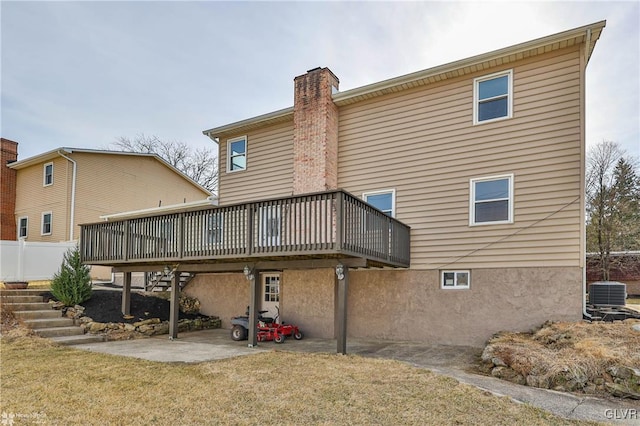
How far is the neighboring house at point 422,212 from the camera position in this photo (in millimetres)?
8539

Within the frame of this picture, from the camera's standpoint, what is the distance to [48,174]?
18.9 m

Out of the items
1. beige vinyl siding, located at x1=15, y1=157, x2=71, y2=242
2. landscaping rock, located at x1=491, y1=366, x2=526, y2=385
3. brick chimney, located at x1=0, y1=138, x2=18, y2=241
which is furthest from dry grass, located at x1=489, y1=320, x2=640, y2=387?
brick chimney, located at x1=0, y1=138, x2=18, y2=241

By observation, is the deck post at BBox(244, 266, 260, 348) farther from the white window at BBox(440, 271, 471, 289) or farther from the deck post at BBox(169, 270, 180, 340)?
the white window at BBox(440, 271, 471, 289)

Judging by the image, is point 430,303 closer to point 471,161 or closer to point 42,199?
Answer: point 471,161

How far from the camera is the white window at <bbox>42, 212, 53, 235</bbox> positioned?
1848 cm

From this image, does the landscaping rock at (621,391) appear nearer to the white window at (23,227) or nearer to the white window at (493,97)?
the white window at (493,97)

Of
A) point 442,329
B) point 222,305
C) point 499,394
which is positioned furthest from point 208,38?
point 499,394

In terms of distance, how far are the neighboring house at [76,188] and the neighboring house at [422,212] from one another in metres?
7.48

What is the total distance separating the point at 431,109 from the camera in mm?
10422

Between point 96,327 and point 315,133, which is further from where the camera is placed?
point 315,133

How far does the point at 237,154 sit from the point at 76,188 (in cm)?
941

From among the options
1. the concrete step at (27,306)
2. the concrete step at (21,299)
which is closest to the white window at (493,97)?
the concrete step at (27,306)

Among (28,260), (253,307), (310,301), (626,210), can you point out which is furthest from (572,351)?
(626,210)

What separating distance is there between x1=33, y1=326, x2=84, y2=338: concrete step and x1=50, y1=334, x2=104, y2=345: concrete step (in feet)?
0.59
